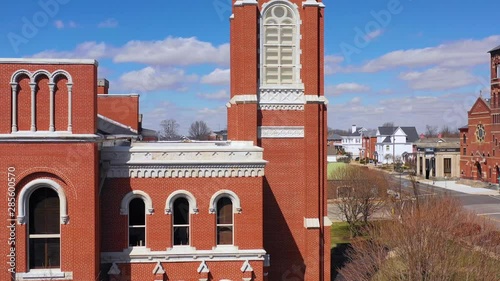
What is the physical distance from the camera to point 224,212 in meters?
16.8

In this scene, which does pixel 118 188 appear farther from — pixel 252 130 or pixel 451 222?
pixel 451 222

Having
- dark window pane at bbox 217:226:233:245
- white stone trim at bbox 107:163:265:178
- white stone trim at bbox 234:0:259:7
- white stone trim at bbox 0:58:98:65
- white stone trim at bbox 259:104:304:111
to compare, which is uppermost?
white stone trim at bbox 234:0:259:7

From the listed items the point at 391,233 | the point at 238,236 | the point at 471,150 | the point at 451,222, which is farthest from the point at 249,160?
the point at 471,150

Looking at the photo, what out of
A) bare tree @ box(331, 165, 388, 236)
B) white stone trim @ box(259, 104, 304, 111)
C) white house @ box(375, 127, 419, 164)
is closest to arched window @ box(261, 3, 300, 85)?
white stone trim @ box(259, 104, 304, 111)

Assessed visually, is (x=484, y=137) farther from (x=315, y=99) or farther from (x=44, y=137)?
(x=44, y=137)

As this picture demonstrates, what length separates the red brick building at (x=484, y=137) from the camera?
6942cm

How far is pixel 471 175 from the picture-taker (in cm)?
7731

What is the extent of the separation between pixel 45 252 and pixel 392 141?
372 feet

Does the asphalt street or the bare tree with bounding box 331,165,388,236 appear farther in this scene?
the asphalt street

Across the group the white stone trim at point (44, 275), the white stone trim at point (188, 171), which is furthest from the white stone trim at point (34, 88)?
the white stone trim at point (44, 275)

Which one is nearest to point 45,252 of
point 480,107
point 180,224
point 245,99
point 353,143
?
point 180,224

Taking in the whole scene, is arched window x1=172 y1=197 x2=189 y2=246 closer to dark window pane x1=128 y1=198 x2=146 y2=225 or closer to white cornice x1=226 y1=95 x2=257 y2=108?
dark window pane x1=128 y1=198 x2=146 y2=225

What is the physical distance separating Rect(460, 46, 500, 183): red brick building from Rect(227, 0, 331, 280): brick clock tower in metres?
57.0

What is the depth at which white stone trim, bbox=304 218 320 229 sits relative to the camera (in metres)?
21.0
